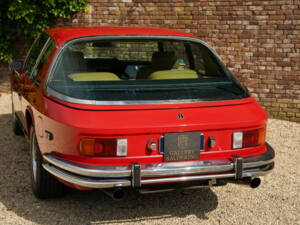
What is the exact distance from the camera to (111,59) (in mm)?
6266

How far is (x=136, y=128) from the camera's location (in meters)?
3.27

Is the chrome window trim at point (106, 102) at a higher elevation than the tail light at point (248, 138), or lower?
higher

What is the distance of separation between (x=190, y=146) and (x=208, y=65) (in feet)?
4.14

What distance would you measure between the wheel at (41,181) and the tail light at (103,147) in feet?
2.75

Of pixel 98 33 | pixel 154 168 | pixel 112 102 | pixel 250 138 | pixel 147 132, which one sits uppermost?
pixel 98 33

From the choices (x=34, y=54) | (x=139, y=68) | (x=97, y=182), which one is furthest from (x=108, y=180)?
(x=34, y=54)

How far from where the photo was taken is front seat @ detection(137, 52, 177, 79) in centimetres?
446

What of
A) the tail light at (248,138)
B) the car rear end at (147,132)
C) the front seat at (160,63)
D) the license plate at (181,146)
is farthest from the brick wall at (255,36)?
the license plate at (181,146)

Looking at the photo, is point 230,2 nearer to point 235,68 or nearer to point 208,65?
point 235,68

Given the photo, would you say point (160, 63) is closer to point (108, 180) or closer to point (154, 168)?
point (154, 168)

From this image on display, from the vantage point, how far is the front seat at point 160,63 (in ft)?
14.6

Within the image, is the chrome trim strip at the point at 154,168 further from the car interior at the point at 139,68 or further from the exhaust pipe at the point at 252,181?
the car interior at the point at 139,68

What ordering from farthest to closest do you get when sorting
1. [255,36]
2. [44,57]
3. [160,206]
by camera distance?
1. [255,36]
2. [44,57]
3. [160,206]

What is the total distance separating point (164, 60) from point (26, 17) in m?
6.10
